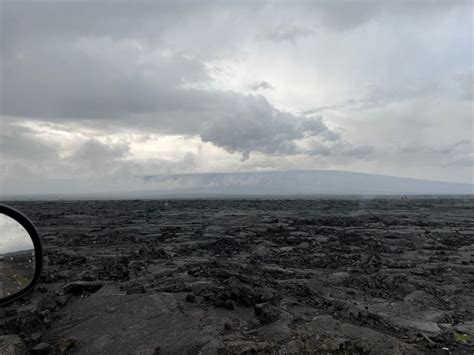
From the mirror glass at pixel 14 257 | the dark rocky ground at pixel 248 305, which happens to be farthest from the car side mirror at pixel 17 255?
the dark rocky ground at pixel 248 305

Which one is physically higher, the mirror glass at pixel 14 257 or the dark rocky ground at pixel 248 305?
the mirror glass at pixel 14 257

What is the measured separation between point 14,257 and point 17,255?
33mm

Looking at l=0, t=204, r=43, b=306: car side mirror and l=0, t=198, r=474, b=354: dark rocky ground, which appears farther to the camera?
l=0, t=198, r=474, b=354: dark rocky ground

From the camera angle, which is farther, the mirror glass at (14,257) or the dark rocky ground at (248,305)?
the dark rocky ground at (248,305)

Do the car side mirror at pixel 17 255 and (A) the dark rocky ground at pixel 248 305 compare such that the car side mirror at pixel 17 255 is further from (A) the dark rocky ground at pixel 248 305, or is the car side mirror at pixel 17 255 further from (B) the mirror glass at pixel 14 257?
(A) the dark rocky ground at pixel 248 305

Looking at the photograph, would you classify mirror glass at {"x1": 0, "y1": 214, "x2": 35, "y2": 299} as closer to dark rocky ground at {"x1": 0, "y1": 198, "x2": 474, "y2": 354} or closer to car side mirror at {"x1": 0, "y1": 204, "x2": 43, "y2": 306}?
car side mirror at {"x1": 0, "y1": 204, "x2": 43, "y2": 306}

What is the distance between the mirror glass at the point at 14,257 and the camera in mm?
3943

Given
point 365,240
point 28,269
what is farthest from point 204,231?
point 28,269

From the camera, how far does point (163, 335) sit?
6238 millimetres

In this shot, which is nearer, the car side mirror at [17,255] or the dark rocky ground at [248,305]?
the car side mirror at [17,255]

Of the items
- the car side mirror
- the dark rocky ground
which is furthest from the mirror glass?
the dark rocky ground

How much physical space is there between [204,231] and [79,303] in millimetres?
13920

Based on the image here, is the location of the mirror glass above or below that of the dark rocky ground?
above

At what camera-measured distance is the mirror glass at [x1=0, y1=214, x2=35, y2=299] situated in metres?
3.94
